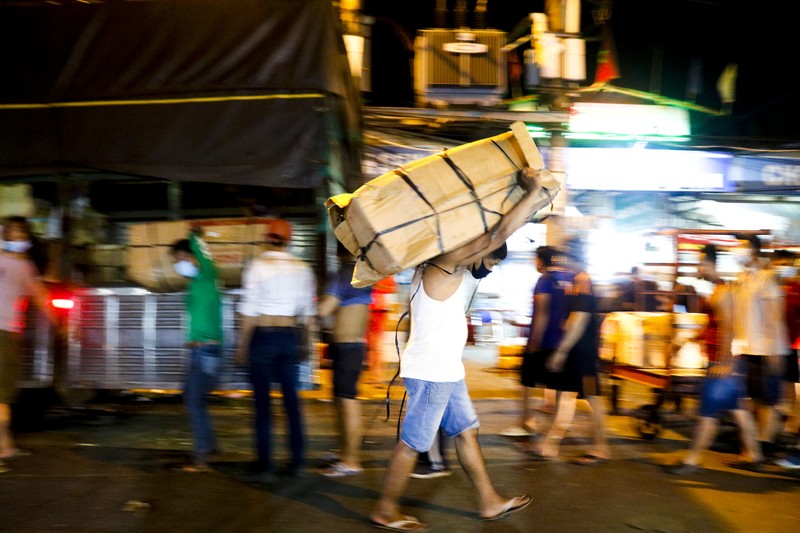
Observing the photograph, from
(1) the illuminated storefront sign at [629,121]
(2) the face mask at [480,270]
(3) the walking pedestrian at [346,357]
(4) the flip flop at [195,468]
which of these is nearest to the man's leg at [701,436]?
(2) the face mask at [480,270]

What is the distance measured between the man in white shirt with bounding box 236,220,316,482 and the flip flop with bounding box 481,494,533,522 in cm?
160

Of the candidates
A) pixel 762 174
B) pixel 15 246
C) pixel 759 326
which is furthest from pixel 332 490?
pixel 762 174

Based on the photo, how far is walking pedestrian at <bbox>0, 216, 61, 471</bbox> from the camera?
5.70 m

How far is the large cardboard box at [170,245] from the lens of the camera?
8016 mm

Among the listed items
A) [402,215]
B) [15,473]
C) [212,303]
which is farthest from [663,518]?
[15,473]

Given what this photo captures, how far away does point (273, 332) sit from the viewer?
17.8 feet

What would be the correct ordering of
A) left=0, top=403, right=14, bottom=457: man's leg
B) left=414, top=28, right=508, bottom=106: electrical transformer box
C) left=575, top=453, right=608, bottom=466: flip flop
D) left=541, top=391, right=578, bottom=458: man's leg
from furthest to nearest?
left=414, top=28, right=508, bottom=106: electrical transformer box
left=541, top=391, right=578, bottom=458: man's leg
left=575, top=453, right=608, bottom=466: flip flop
left=0, top=403, right=14, bottom=457: man's leg

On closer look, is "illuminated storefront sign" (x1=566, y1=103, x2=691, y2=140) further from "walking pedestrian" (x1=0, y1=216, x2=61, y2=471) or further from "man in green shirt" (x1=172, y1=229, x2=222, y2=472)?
"walking pedestrian" (x1=0, y1=216, x2=61, y2=471)

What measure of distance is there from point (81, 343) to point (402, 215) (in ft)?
15.7

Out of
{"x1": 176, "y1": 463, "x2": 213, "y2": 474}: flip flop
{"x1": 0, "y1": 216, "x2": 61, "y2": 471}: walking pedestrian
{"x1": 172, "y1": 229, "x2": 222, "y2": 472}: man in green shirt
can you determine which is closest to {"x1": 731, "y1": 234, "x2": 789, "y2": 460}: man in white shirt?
{"x1": 172, "y1": 229, "x2": 222, "y2": 472}: man in green shirt

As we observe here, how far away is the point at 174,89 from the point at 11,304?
2.41m

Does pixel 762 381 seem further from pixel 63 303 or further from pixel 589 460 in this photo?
pixel 63 303

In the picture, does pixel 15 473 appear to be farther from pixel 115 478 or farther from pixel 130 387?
pixel 130 387

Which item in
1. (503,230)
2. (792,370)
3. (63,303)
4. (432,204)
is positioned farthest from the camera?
(63,303)
